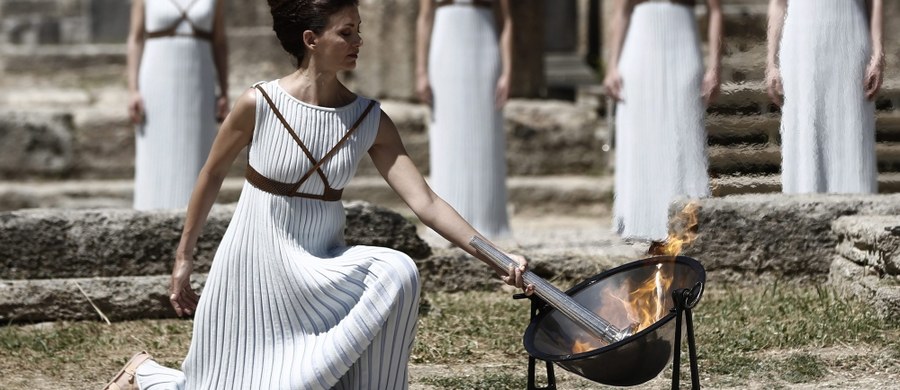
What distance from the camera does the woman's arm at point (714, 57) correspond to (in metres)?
5.89

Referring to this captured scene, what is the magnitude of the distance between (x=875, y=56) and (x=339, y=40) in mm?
3310

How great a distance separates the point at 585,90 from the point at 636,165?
5590 mm

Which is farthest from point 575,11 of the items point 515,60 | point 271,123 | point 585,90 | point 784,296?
point 271,123

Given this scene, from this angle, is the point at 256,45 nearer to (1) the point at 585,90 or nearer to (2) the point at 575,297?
(1) the point at 585,90

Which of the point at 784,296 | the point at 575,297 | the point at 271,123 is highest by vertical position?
the point at 271,123

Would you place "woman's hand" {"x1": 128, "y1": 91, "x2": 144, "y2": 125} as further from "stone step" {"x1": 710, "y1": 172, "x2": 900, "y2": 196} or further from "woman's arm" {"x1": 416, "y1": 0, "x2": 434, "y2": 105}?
"stone step" {"x1": 710, "y1": 172, "x2": 900, "y2": 196}

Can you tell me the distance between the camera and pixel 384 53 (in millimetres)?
11594

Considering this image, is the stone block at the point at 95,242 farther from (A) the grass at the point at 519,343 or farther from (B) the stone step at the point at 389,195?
(B) the stone step at the point at 389,195

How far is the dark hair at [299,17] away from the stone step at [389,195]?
628 centimetres

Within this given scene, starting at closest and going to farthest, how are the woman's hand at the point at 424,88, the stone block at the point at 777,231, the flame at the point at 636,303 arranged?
the flame at the point at 636,303 → the stone block at the point at 777,231 → the woman's hand at the point at 424,88

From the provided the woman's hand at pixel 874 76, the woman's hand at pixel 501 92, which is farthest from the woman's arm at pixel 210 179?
the woman's hand at pixel 501 92

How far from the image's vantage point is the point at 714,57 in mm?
6578

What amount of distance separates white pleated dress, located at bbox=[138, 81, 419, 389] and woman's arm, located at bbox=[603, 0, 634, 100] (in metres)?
3.56

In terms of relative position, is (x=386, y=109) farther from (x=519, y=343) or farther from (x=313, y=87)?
(x=313, y=87)
